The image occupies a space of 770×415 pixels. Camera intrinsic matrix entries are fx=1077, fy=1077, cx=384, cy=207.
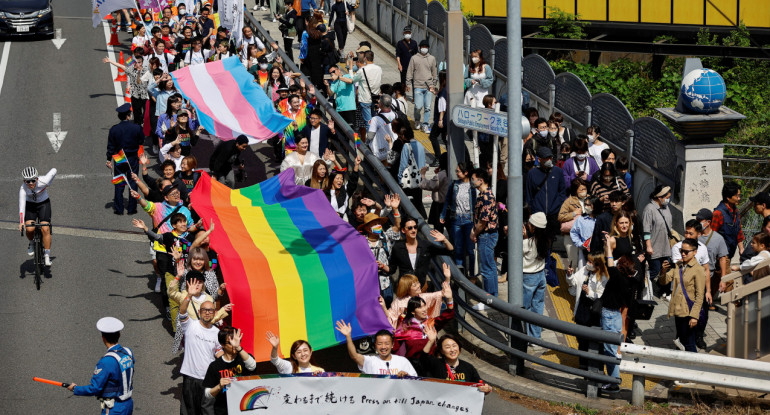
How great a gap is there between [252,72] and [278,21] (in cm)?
1039

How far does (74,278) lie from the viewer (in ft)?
52.0

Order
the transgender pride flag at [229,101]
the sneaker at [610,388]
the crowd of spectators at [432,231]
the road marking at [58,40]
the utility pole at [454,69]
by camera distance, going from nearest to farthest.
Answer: the crowd of spectators at [432,231]
the sneaker at [610,388]
the utility pole at [454,69]
the transgender pride flag at [229,101]
the road marking at [58,40]

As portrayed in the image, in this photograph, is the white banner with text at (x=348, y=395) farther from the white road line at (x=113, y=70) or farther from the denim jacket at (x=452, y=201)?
the white road line at (x=113, y=70)

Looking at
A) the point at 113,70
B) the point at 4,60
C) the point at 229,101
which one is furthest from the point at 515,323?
the point at 4,60

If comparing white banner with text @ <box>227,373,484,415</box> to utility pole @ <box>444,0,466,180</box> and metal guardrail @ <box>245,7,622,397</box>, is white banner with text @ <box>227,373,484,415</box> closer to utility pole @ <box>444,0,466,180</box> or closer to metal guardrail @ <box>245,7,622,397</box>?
metal guardrail @ <box>245,7,622,397</box>

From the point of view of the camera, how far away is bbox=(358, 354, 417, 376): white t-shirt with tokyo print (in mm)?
10664

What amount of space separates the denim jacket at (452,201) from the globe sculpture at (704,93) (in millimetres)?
3864

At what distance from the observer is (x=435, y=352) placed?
1145cm

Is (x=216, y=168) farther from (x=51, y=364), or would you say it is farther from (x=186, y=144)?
(x=51, y=364)

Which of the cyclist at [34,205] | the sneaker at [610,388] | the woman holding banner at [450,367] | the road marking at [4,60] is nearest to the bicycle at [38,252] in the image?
the cyclist at [34,205]

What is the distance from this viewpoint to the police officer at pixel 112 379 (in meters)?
10.3

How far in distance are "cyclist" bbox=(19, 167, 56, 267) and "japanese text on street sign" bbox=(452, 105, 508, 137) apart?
6.56 m

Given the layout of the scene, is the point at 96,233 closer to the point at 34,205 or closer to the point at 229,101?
the point at 34,205

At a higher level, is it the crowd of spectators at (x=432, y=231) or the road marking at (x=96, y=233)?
the crowd of spectators at (x=432, y=231)
